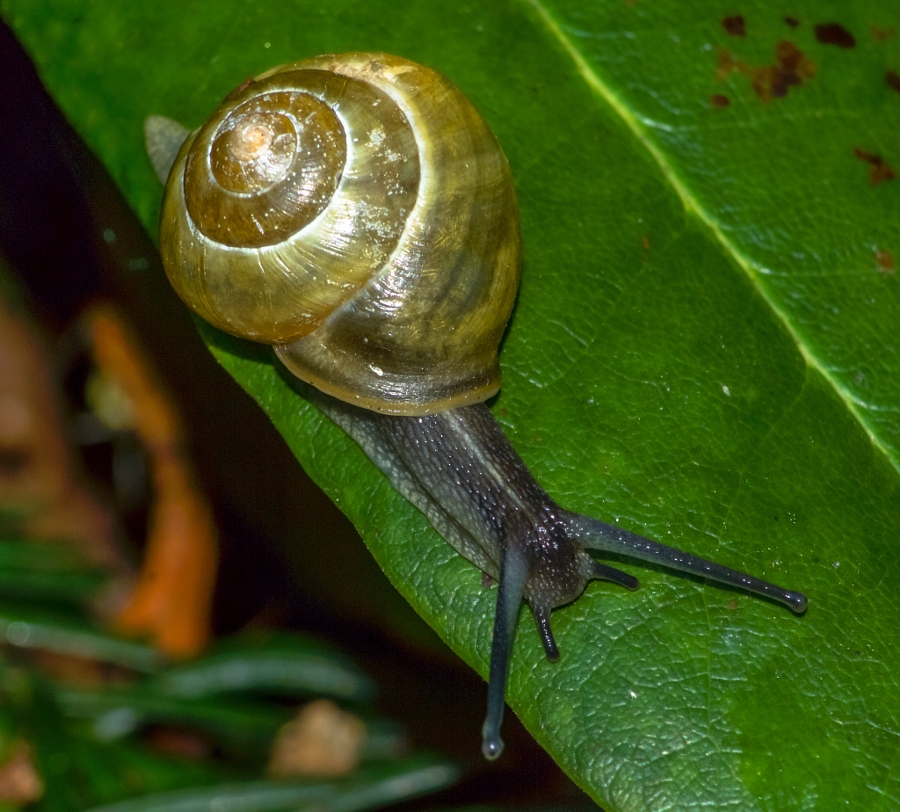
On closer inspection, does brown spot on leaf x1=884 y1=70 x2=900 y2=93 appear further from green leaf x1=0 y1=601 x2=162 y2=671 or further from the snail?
green leaf x1=0 y1=601 x2=162 y2=671

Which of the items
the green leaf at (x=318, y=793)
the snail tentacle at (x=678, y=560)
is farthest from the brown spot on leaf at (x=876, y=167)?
the green leaf at (x=318, y=793)

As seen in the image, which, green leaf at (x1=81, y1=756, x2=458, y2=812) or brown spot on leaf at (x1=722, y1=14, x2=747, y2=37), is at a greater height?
brown spot on leaf at (x1=722, y1=14, x2=747, y2=37)

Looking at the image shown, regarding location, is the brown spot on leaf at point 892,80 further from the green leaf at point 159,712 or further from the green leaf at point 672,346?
the green leaf at point 159,712

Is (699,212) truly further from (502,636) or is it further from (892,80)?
(502,636)

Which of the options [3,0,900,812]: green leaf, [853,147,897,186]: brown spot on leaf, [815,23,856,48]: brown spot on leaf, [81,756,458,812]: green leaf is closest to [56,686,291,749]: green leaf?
[81,756,458,812]: green leaf

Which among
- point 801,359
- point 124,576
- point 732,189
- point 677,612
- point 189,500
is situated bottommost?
point 124,576

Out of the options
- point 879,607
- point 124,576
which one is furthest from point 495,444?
point 124,576

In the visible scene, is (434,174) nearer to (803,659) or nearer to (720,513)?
(720,513)
